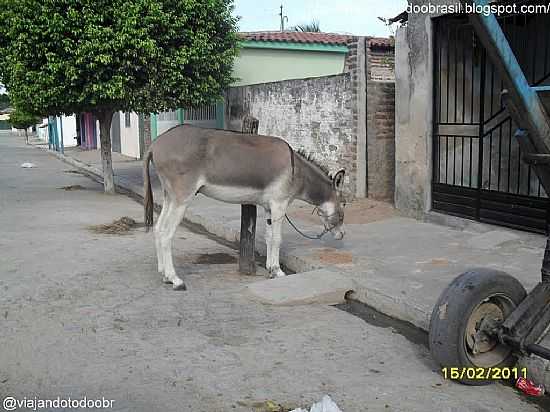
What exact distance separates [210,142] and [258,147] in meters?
0.49

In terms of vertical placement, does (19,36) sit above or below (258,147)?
above

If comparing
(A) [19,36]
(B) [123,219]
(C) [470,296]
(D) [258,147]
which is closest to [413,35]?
(D) [258,147]

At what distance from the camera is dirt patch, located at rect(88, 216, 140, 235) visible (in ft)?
30.4

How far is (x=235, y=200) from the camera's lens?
6.32 metres

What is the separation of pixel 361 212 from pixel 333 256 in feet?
9.60

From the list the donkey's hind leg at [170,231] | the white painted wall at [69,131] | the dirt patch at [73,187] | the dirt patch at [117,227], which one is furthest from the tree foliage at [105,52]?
the white painted wall at [69,131]

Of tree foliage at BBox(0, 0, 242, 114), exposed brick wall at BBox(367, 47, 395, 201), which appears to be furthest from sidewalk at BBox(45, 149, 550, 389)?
tree foliage at BBox(0, 0, 242, 114)

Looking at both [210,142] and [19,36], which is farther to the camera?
[19,36]

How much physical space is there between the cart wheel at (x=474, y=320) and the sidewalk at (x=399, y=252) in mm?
436

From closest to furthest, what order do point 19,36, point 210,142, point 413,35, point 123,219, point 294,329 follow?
point 294,329 < point 210,142 < point 413,35 < point 123,219 < point 19,36

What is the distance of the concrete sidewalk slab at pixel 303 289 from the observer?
5.61 m

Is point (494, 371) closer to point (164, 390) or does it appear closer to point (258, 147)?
point (164, 390)

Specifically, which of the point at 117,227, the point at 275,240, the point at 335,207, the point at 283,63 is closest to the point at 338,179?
the point at 335,207
